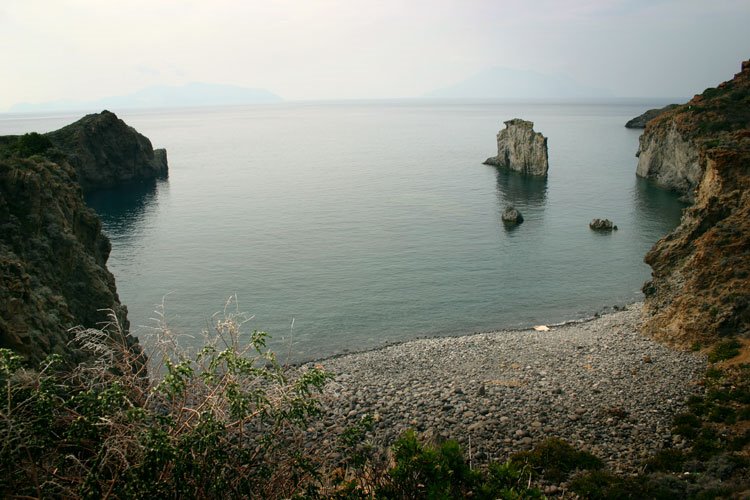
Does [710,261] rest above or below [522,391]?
above

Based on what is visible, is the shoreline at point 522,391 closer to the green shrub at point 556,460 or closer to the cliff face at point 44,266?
the green shrub at point 556,460

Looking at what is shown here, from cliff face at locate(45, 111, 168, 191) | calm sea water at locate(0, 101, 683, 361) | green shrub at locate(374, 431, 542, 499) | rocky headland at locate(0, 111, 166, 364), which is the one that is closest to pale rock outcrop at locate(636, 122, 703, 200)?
calm sea water at locate(0, 101, 683, 361)

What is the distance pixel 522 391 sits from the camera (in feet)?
99.4

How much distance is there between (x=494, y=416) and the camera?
27.0 m

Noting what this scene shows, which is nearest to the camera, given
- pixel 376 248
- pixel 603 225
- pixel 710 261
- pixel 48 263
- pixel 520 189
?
pixel 48 263

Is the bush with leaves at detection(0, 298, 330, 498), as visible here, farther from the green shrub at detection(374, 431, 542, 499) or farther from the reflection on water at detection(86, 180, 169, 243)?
the reflection on water at detection(86, 180, 169, 243)

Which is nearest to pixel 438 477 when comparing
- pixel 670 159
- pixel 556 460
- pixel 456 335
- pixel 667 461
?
pixel 556 460

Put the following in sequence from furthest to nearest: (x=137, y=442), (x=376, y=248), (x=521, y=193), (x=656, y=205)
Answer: (x=521, y=193)
(x=656, y=205)
(x=376, y=248)
(x=137, y=442)

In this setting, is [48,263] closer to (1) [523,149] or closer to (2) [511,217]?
(2) [511,217]

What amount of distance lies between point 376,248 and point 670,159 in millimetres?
68949

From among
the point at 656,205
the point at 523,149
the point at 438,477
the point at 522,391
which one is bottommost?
the point at 522,391

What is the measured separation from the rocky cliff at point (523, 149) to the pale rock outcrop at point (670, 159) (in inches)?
796

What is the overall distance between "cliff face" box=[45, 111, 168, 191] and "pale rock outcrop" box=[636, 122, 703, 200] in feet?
355

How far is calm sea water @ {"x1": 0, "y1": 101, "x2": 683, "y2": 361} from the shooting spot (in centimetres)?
4800
